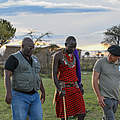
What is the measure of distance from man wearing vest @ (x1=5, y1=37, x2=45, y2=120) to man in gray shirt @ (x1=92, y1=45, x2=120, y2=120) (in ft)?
3.56

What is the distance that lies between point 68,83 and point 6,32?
25720 millimetres

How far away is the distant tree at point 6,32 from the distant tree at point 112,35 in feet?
117

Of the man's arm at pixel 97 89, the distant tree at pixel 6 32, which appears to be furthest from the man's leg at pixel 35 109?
the distant tree at pixel 6 32

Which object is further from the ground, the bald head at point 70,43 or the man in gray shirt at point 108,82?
the bald head at point 70,43

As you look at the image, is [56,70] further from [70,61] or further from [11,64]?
[11,64]

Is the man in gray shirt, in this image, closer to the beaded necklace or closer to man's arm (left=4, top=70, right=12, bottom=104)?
the beaded necklace

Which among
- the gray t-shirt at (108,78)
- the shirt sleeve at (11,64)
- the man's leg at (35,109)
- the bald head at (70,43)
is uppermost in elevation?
the bald head at (70,43)

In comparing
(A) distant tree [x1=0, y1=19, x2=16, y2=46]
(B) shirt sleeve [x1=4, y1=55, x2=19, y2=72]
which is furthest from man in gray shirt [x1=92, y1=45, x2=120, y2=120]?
(A) distant tree [x1=0, y1=19, x2=16, y2=46]

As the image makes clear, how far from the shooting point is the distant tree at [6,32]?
3139 centimetres

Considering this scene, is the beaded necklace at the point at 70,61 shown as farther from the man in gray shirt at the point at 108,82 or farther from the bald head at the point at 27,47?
the bald head at the point at 27,47

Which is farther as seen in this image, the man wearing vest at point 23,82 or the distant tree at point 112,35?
the distant tree at point 112,35

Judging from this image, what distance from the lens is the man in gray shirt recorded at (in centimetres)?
569

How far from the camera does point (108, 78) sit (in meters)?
5.73

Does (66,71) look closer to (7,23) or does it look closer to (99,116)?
(99,116)
